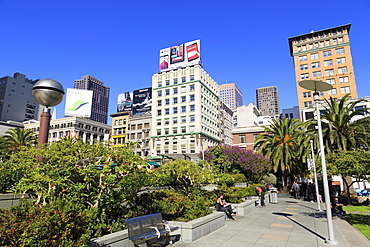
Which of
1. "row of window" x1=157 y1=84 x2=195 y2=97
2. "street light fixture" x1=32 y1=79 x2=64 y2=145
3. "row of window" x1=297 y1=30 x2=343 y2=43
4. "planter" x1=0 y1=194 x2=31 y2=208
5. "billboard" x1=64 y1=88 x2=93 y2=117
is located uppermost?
"row of window" x1=297 y1=30 x2=343 y2=43

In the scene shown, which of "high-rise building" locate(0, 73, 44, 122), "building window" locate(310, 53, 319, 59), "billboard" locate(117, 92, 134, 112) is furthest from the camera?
"high-rise building" locate(0, 73, 44, 122)

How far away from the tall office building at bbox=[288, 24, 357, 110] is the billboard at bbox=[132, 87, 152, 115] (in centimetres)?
5021

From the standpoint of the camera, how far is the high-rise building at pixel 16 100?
122 meters

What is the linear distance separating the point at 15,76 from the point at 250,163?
472ft

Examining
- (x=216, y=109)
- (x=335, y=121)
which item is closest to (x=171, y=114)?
(x=216, y=109)

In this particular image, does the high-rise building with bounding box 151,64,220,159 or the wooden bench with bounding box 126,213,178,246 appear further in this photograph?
the high-rise building with bounding box 151,64,220,159

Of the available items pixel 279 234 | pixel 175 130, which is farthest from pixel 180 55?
pixel 279 234

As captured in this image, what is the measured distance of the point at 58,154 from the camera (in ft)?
23.1

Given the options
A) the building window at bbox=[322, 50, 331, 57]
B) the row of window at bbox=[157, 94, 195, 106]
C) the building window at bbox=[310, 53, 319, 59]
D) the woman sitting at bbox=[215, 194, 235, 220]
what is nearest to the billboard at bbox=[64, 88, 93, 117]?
the row of window at bbox=[157, 94, 195, 106]

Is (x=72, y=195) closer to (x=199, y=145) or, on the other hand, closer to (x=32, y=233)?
(x=32, y=233)

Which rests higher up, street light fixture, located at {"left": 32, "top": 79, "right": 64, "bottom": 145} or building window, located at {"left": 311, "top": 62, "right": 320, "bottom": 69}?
building window, located at {"left": 311, "top": 62, "right": 320, "bottom": 69}

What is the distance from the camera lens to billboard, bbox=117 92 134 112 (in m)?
96.2

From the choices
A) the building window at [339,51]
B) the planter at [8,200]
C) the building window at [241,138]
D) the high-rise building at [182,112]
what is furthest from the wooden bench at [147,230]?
the building window at [339,51]

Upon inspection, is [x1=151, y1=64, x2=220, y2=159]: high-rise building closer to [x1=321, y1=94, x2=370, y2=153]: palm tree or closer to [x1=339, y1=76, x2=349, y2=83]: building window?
[x1=339, y1=76, x2=349, y2=83]: building window
